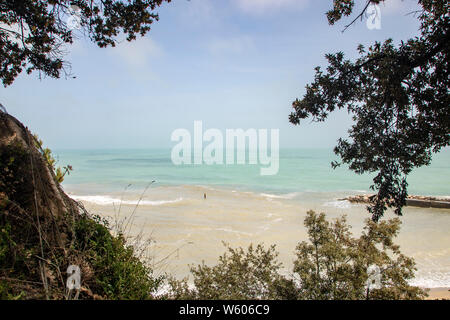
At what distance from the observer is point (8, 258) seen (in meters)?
3.59

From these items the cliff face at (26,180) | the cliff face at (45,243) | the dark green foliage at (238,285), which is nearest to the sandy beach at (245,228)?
the dark green foliage at (238,285)

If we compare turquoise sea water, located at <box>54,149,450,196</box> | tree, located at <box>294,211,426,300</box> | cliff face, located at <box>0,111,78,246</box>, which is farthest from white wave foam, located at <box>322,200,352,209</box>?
cliff face, located at <box>0,111,78,246</box>

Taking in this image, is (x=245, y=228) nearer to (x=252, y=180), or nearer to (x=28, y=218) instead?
(x=28, y=218)

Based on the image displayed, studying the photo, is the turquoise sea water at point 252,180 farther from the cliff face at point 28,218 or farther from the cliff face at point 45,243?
the cliff face at point 45,243

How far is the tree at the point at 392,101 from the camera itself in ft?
18.0

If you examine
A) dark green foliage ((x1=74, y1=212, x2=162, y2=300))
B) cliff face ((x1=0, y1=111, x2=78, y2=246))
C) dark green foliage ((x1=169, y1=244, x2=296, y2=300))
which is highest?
cliff face ((x1=0, y1=111, x2=78, y2=246))

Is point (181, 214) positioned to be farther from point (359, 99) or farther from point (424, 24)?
point (424, 24)

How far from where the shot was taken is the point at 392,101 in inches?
241

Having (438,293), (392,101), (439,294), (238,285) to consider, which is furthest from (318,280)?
(438,293)

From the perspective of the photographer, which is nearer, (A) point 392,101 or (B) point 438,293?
(A) point 392,101

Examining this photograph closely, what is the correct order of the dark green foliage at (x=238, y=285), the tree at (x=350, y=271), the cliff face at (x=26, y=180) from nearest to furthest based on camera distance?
1. the cliff face at (x=26, y=180)
2. the dark green foliage at (x=238, y=285)
3. the tree at (x=350, y=271)

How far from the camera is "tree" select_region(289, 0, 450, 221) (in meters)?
5.50

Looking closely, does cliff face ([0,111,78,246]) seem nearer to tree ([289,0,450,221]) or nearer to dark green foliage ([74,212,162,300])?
dark green foliage ([74,212,162,300])

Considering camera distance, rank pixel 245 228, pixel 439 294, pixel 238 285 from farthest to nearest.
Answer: pixel 245 228, pixel 439 294, pixel 238 285
